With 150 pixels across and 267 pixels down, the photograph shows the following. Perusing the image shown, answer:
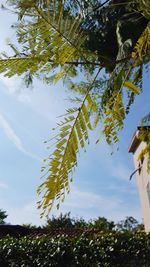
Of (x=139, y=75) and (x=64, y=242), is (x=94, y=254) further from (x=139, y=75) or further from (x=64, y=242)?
(x=139, y=75)

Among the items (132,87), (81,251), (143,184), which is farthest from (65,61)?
(143,184)

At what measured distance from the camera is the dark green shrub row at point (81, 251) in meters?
9.86

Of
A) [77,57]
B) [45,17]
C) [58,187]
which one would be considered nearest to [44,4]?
[45,17]

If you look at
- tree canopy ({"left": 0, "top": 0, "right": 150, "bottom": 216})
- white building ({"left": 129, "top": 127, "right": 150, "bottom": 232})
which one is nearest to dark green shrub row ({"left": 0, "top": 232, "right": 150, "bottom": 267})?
white building ({"left": 129, "top": 127, "right": 150, "bottom": 232})

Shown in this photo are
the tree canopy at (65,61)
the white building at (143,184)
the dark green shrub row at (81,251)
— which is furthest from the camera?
the white building at (143,184)

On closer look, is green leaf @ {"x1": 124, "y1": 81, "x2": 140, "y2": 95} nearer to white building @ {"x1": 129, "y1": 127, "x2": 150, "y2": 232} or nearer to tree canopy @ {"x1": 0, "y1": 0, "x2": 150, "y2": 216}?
tree canopy @ {"x1": 0, "y1": 0, "x2": 150, "y2": 216}

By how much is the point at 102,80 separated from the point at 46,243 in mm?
9509

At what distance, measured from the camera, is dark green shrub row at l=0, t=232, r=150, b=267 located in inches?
388

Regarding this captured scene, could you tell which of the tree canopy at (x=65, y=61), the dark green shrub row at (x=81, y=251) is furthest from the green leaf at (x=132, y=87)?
the dark green shrub row at (x=81, y=251)

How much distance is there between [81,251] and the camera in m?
10.1

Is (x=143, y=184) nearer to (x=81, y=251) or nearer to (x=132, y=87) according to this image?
(x=81, y=251)

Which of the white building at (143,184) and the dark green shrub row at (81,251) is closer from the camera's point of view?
the dark green shrub row at (81,251)

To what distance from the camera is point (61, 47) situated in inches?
47.7

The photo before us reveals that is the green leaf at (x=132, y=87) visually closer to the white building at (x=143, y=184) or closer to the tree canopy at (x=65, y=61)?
the tree canopy at (x=65, y=61)
